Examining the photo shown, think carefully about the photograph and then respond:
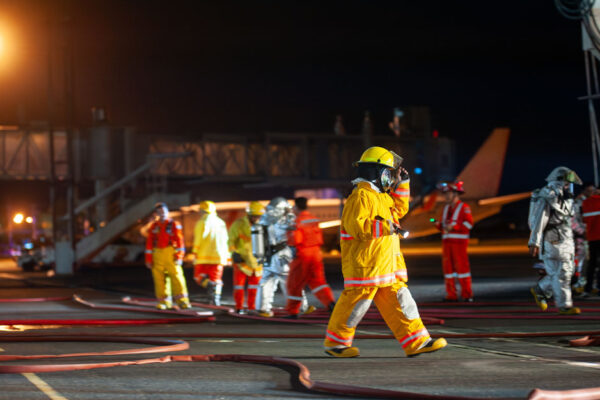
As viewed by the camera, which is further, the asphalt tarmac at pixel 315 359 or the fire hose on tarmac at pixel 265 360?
the asphalt tarmac at pixel 315 359

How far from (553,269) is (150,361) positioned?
6.60 m

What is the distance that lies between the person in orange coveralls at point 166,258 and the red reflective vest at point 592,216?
278 inches

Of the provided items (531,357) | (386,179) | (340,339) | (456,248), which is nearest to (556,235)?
(456,248)

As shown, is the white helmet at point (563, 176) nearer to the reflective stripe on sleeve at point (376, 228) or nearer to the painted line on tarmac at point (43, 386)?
the reflective stripe on sleeve at point (376, 228)

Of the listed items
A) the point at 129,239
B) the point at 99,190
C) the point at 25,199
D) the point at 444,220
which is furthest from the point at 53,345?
the point at 25,199

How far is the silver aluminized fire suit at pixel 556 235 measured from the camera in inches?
485

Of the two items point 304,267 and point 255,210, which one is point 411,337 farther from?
point 255,210

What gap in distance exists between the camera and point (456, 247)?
49.2 ft

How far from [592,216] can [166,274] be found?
7455 millimetres

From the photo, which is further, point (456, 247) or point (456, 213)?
point (456, 213)

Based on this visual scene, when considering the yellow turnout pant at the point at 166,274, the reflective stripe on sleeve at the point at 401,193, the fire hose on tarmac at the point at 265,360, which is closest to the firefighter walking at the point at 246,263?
the yellow turnout pant at the point at 166,274

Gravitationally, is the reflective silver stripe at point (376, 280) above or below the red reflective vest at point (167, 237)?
below

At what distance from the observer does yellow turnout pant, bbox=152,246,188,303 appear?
15.0m

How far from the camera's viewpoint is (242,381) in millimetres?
6949
